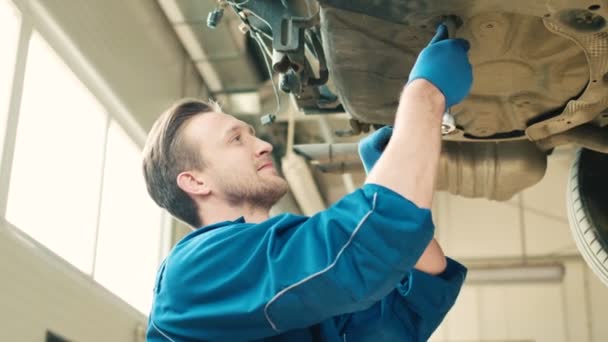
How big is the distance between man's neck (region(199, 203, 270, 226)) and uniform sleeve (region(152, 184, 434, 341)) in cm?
26

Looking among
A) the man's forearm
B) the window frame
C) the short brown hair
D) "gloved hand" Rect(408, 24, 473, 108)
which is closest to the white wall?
the window frame

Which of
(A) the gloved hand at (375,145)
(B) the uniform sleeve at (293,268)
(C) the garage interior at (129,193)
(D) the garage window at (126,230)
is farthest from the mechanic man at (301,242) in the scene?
(D) the garage window at (126,230)

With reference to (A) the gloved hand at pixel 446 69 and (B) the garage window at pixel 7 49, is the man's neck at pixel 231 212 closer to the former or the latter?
(A) the gloved hand at pixel 446 69

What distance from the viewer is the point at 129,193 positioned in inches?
249

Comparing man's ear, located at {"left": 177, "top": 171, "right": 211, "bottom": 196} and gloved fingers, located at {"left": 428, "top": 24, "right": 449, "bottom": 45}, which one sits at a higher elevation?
gloved fingers, located at {"left": 428, "top": 24, "right": 449, "bottom": 45}

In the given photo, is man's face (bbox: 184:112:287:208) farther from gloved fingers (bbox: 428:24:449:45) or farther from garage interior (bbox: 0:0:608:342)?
garage interior (bbox: 0:0:608:342)

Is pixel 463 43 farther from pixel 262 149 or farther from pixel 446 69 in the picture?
pixel 262 149

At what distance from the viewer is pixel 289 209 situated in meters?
8.83

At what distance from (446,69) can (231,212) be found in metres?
0.59

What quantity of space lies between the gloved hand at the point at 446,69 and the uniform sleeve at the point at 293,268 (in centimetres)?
34

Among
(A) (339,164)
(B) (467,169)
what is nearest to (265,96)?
(A) (339,164)

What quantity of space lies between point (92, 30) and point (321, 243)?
14.6 ft

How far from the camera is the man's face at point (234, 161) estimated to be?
2.10 m

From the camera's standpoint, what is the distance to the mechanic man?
1.60 meters
